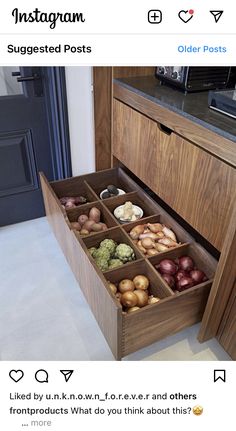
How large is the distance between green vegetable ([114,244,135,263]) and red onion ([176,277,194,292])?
0.19 m

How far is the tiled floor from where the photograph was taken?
3.69ft

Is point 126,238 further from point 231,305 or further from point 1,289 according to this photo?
point 1,289

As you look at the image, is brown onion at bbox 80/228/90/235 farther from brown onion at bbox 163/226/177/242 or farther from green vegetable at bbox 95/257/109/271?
brown onion at bbox 163/226/177/242

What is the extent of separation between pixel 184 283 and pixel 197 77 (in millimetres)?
703

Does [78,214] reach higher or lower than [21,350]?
higher

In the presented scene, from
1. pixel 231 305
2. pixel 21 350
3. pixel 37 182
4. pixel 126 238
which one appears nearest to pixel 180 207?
pixel 126 238

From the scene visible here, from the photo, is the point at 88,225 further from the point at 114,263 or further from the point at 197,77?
the point at 197,77

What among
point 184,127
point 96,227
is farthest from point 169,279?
point 184,127

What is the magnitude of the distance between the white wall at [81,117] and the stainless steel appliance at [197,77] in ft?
1.25

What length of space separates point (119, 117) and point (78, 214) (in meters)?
0.44

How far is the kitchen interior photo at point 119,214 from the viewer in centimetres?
94
